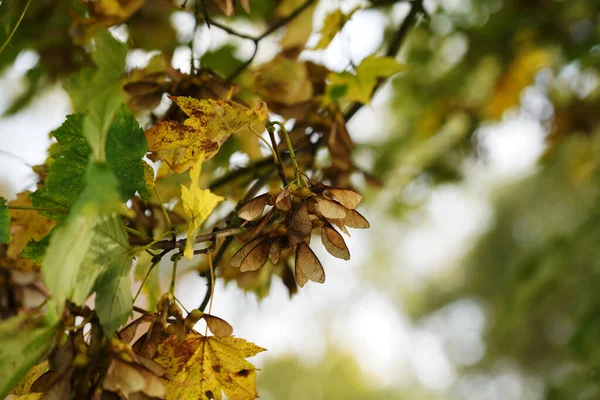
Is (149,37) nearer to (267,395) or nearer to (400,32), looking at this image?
(400,32)

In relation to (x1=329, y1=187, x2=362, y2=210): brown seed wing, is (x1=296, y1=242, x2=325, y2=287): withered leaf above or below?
below

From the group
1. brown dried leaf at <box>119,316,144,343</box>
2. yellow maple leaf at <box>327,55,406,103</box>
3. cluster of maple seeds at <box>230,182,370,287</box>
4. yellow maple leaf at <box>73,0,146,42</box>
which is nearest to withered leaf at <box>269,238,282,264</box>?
cluster of maple seeds at <box>230,182,370,287</box>

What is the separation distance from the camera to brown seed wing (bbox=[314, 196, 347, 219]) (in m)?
0.35

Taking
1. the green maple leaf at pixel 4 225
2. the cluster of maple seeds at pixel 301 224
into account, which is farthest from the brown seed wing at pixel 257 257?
the green maple leaf at pixel 4 225

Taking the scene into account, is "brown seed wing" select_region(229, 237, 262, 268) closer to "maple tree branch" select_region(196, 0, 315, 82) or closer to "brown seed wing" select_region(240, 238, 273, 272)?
"brown seed wing" select_region(240, 238, 273, 272)

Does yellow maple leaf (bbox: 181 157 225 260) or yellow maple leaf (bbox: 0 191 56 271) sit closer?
yellow maple leaf (bbox: 181 157 225 260)

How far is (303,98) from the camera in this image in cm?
62

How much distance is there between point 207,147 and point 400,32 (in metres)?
0.37

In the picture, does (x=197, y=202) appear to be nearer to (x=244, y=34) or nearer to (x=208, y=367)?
(x=208, y=367)

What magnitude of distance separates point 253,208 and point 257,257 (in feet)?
0.12

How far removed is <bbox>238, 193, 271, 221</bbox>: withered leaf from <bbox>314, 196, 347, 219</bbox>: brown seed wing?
0.04 m

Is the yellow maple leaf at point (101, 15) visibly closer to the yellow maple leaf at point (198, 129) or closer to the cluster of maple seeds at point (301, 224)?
the yellow maple leaf at point (198, 129)

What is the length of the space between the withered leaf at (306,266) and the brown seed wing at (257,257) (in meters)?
0.02

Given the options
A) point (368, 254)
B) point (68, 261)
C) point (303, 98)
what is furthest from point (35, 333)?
point (368, 254)
